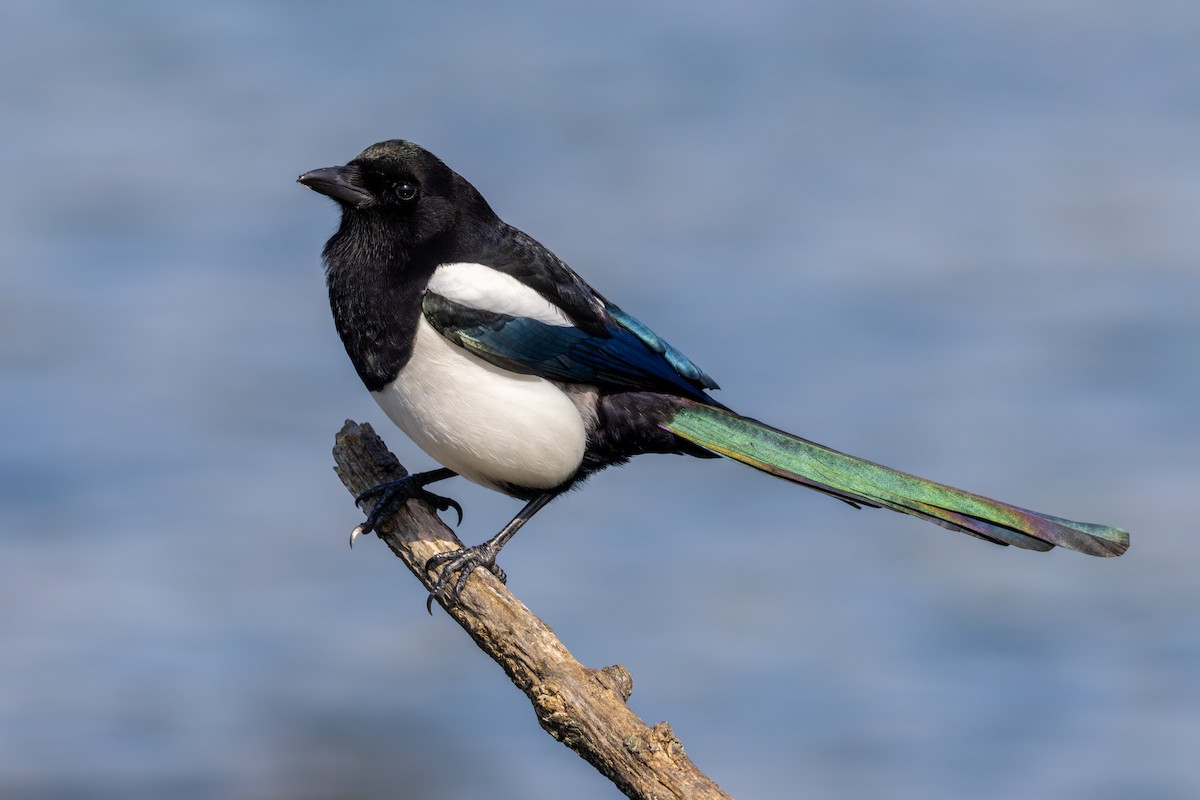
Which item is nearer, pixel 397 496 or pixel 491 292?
pixel 491 292

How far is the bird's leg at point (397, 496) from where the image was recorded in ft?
12.6

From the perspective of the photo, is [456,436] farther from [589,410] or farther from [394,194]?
[394,194]

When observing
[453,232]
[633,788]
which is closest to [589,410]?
[453,232]

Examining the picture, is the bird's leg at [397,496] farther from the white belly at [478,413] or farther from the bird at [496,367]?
the white belly at [478,413]

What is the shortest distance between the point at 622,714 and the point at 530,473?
96cm

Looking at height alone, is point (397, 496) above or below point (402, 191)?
below

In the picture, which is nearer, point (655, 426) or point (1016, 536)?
point (1016, 536)

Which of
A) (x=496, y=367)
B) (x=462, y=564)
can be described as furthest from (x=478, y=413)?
(x=462, y=564)

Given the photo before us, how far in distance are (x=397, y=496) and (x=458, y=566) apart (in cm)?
41

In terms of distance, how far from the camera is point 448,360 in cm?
376

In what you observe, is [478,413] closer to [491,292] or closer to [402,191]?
[491,292]

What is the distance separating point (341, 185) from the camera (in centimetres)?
393

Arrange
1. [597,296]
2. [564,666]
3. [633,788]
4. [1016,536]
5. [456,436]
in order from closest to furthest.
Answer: [633,788] < [564,666] < [1016,536] < [456,436] < [597,296]

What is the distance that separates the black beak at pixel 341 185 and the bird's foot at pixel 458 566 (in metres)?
0.93
